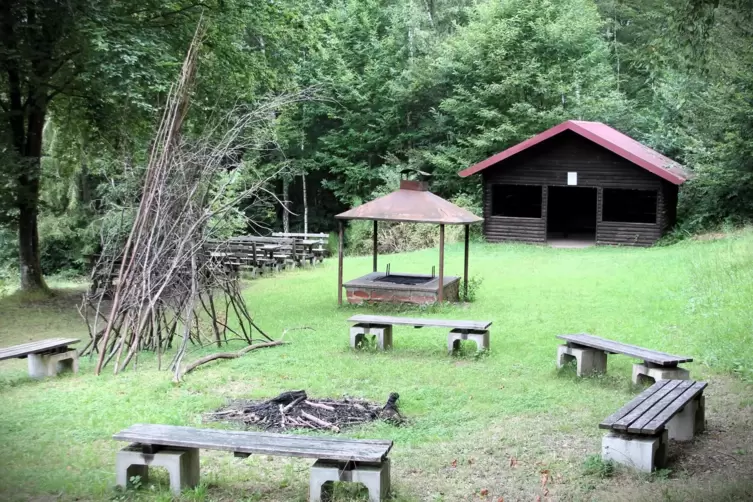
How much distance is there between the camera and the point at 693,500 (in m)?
4.66

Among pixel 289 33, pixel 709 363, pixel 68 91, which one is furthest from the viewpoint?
pixel 289 33

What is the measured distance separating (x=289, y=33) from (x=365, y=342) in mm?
9691

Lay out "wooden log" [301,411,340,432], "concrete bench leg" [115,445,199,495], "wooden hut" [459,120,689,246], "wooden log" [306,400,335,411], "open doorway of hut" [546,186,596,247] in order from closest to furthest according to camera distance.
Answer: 1. "concrete bench leg" [115,445,199,495]
2. "wooden log" [301,411,340,432]
3. "wooden log" [306,400,335,411]
4. "wooden hut" [459,120,689,246]
5. "open doorway of hut" [546,186,596,247]

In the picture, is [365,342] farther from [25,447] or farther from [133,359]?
[25,447]

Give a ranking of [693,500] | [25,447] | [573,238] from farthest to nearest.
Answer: [573,238]
[25,447]
[693,500]

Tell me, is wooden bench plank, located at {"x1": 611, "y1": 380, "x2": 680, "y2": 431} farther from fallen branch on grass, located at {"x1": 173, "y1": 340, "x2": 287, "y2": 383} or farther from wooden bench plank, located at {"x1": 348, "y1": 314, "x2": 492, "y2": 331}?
fallen branch on grass, located at {"x1": 173, "y1": 340, "x2": 287, "y2": 383}

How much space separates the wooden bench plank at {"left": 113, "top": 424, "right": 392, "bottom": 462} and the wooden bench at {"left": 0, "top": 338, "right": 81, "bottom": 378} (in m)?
4.35

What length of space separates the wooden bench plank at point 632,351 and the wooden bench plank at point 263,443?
3850mm

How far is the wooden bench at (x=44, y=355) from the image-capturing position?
9.12m

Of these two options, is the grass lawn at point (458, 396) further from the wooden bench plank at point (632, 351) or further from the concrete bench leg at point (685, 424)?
the wooden bench plank at point (632, 351)

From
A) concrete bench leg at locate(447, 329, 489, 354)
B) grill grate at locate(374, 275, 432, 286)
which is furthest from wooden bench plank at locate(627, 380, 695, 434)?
grill grate at locate(374, 275, 432, 286)

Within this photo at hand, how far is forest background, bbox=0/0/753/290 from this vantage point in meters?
13.5

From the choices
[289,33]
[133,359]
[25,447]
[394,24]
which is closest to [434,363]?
[133,359]

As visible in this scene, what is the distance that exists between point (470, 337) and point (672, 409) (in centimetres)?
444
